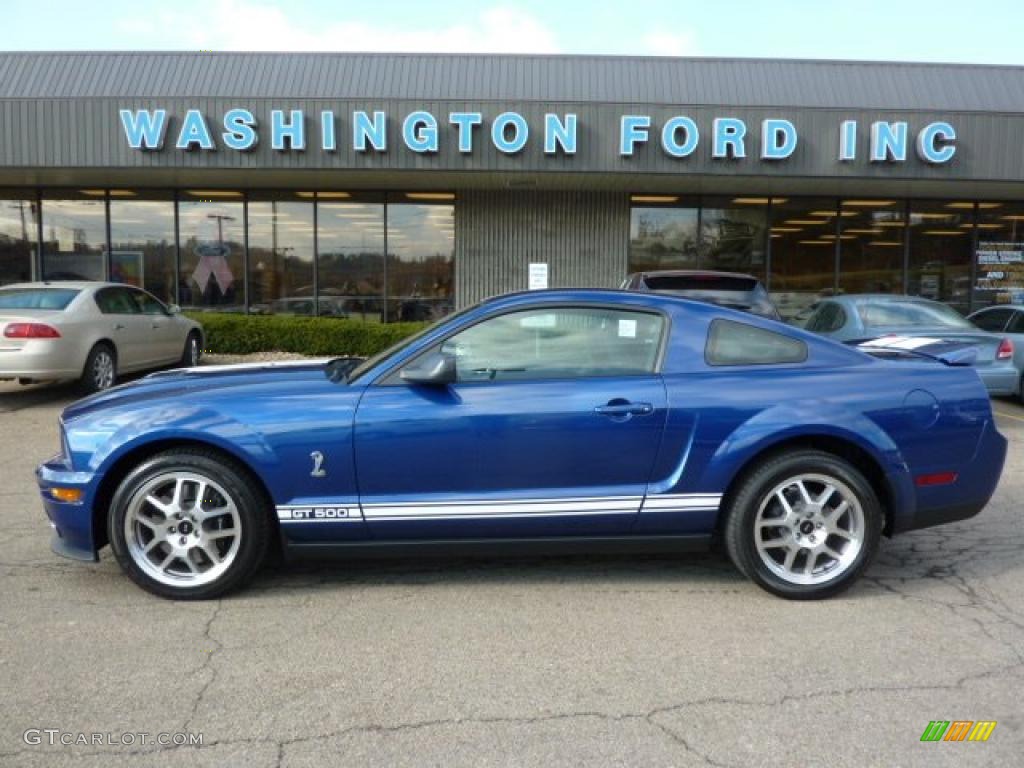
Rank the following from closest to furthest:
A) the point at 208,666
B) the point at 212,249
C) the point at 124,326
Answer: the point at 208,666 < the point at 124,326 < the point at 212,249

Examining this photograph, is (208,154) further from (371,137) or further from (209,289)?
(209,289)

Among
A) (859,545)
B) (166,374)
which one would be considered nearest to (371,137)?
(166,374)

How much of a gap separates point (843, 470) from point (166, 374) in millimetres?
3727

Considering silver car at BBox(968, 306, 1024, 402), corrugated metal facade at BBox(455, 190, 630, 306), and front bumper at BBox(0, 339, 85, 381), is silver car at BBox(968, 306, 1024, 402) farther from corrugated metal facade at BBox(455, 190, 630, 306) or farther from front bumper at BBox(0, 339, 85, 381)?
front bumper at BBox(0, 339, 85, 381)

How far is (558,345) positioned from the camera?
4086mm

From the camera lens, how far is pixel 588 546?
399 centimetres

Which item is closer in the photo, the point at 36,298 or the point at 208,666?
the point at 208,666

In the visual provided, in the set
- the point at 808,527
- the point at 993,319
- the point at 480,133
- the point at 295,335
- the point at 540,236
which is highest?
the point at 480,133

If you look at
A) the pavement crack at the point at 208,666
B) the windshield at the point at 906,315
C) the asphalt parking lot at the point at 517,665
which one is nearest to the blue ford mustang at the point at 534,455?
the pavement crack at the point at 208,666

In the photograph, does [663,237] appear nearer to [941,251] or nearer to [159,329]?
[941,251]

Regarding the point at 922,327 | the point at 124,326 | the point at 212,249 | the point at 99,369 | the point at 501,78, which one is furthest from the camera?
the point at 212,249

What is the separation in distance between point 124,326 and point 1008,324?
11.0 m

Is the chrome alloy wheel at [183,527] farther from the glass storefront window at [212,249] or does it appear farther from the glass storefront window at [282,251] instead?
the glass storefront window at [212,249]

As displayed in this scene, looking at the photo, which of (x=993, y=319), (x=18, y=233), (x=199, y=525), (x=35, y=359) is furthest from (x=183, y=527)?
(x=18, y=233)
